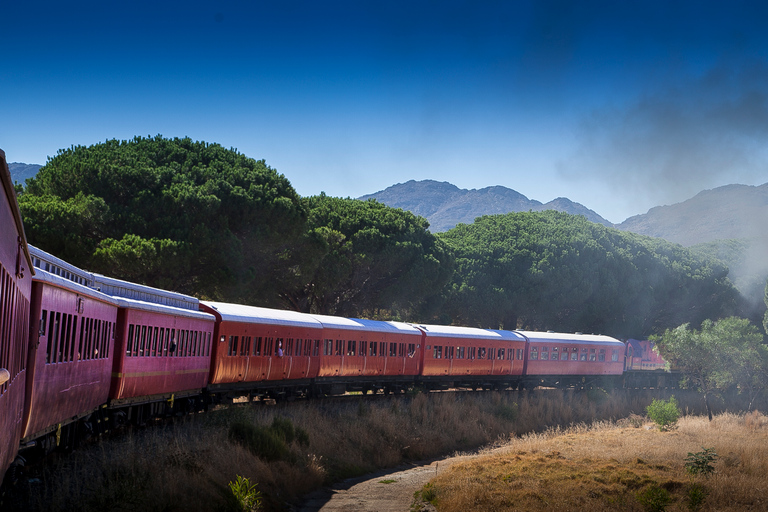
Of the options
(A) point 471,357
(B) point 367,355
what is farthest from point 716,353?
(B) point 367,355

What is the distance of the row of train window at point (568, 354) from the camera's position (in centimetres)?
4244

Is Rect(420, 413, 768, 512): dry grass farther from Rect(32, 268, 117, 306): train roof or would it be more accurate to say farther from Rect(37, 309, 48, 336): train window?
Rect(37, 309, 48, 336): train window

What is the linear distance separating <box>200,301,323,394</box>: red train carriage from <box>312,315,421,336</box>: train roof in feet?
3.57

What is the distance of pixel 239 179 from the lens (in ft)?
111

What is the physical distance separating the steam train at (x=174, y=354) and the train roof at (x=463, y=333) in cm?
9

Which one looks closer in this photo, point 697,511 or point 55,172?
point 697,511

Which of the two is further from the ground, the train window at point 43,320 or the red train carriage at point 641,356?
the train window at point 43,320

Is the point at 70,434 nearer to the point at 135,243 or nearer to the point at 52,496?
the point at 52,496

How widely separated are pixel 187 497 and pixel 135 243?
660 inches

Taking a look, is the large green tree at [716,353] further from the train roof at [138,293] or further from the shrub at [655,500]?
the train roof at [138,293]

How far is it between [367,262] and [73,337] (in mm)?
31548

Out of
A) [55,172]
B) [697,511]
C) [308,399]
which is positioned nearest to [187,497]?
[697,511]

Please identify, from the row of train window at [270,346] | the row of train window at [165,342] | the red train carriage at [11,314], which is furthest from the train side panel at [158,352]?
the red train carriage at [11,314]

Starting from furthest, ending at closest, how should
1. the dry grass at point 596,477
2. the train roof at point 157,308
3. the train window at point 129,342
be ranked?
the dry grass at point 596,477 → the train window at point 129,342 → the train roof at point 157,308
